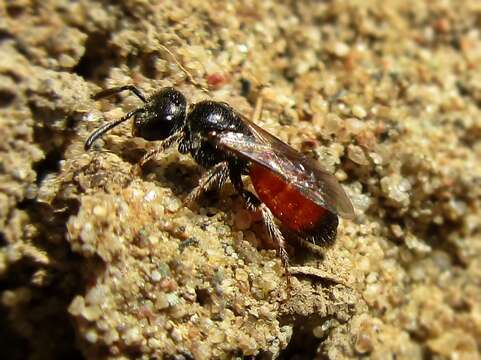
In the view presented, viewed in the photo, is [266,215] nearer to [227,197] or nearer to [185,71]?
[227,197]

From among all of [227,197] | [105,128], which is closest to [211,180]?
[227,197]

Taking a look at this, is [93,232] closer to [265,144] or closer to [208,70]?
[265,144]

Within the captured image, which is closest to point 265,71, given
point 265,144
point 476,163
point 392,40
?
point 265,144

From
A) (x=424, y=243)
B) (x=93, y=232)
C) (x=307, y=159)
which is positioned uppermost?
(x=307, y=159)

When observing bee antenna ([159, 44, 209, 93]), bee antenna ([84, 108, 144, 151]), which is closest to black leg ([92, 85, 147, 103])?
bee antenna ([84, 108, 144, 151])

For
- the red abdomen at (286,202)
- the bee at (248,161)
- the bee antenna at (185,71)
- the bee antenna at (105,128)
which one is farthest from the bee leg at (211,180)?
the bee antenna at (185,71)

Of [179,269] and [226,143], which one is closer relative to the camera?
[179,269]
